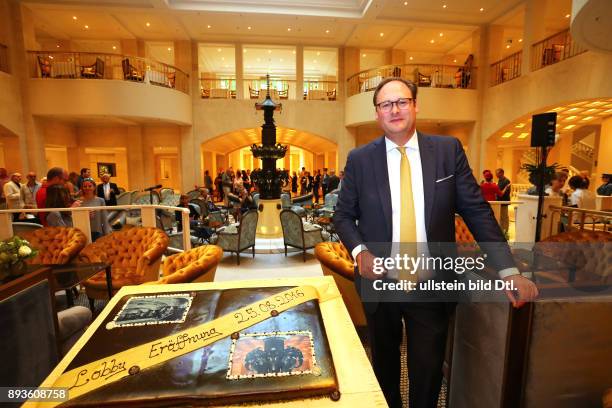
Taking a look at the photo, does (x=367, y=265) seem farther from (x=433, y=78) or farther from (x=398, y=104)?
(x=433, y=78)

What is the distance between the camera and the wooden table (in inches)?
35.9

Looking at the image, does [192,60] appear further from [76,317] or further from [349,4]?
[76,317]

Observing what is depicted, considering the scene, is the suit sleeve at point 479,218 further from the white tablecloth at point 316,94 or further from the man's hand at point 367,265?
the white tablecloth at point 316,94

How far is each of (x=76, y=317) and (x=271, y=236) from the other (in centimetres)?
459

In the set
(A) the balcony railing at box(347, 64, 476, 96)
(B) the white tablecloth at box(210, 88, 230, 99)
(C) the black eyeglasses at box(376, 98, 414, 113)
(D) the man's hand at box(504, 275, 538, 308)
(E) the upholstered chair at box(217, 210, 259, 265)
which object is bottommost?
(E) the upholstered chair at box(217, 210, 259, 265)

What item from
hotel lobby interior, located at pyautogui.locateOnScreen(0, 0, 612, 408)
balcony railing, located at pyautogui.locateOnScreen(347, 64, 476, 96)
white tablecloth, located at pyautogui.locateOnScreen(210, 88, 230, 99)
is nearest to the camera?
hotel lobby interior, located at pyautogui.locateOnScreen(0, 0, 612, 408)

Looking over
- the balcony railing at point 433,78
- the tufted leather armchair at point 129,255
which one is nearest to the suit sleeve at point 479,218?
the tufted leather armchair at point 129,255

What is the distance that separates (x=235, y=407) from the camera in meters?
0.88

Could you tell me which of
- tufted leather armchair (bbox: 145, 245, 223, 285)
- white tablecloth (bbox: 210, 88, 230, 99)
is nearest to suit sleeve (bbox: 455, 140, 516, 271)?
tufted leather armchair (bbox: 145, 245, 223, 285)

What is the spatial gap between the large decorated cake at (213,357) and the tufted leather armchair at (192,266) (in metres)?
1.05

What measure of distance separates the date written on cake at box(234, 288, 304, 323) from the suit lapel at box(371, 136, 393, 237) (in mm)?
518

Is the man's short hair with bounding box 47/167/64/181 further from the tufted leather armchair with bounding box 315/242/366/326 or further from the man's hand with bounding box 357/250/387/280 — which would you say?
the man's hand with bounding box 357/250/387/280

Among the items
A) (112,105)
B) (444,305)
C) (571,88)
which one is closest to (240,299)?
(444,305)

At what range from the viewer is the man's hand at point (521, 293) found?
3.94 feet
